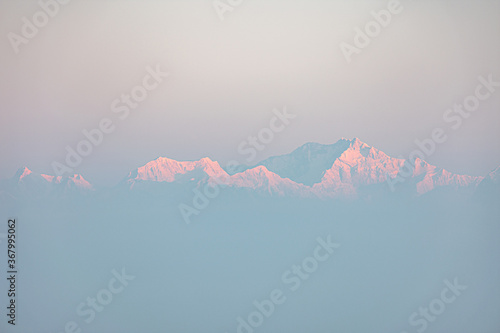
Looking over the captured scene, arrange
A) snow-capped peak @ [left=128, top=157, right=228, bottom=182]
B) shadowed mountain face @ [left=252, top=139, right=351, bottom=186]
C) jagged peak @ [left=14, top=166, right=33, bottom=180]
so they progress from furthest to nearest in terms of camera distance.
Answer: shadowed mountain face @ [left=252, top=139, right=351, bottom=186] → snow-capped peak @ [left=128, top=157, right=228, bottom=182] → jagged peak @ [left=14, top=166, right=33, bottom=180]

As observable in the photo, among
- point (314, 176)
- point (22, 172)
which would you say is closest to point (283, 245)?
point (314, 176)

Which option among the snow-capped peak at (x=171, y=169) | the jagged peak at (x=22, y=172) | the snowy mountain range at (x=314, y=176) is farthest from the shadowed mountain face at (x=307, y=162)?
the jagged peak at (x=22, y=172)

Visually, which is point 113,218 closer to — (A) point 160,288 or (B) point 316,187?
(A) point 160,288

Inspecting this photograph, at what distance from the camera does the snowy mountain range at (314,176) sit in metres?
19.3

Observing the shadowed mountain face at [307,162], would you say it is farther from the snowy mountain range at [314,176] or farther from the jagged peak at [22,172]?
the jagged peak at [22,172]

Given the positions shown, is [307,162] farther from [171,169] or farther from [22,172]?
[22,172]

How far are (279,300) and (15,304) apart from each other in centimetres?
751

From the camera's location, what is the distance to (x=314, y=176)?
21.6 metres

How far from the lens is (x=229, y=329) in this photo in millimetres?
19344

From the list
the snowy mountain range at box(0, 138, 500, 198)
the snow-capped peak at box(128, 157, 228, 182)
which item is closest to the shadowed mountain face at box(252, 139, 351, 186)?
the snowy mountain range at box(0, 138, 500, 198)

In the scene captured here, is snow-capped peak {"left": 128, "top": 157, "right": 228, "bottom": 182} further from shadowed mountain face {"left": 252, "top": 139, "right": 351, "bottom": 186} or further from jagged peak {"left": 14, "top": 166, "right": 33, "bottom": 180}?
jagged peak {"left": 14, "top": 166, "right": 33, "bottom": 180}

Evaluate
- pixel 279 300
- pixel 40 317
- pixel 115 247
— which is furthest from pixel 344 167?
pixel 40 317

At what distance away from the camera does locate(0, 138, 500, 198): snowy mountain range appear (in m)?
19.3

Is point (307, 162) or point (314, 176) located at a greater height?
point (307, 162)
